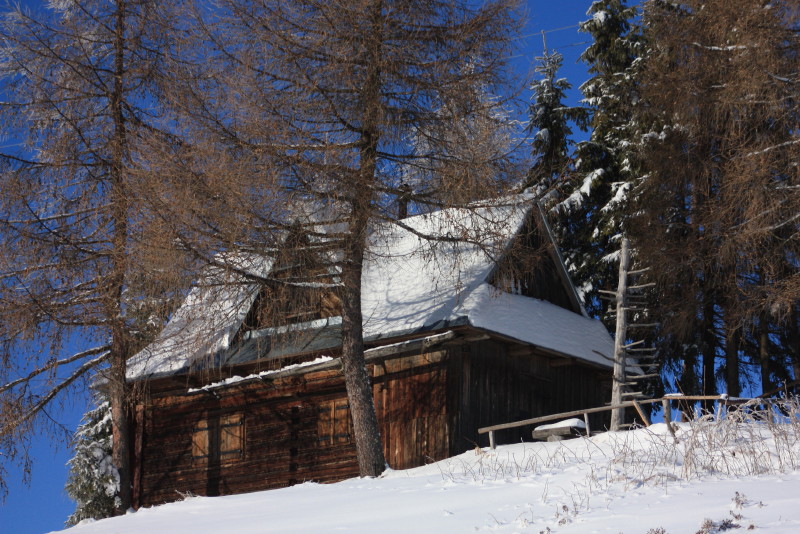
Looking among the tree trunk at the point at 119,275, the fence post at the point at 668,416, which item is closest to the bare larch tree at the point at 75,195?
the tree trunk at the point at 119,275

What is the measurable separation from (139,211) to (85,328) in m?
4.20

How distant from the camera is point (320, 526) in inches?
363

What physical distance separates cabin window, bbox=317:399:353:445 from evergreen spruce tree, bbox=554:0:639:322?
385 inches

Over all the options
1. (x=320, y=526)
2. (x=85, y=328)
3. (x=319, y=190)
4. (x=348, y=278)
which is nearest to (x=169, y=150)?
(x=319, y=190)

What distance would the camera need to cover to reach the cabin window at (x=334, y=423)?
19.1 m

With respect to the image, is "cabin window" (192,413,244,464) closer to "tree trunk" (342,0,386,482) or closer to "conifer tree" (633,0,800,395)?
"tree trunk" (342,0,386,482)

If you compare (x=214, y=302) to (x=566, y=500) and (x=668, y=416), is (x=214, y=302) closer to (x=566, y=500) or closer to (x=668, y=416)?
(x=668, y=416)

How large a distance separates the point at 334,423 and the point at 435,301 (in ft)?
11.5

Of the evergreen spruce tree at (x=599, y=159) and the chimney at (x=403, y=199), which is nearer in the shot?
the chimney at (x=403, y=199)

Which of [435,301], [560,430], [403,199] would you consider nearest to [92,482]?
[435,301]

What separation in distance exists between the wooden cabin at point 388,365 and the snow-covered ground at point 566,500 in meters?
4.04

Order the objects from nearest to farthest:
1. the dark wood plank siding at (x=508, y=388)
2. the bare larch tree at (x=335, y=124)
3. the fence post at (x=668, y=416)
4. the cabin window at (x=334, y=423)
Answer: the fence post at (x=668, y=416) → the bare larch tree at (x=335, y=124) → the dark wood plank siding at (x=508, y=388) → the cabin window at (x=334, y=423)

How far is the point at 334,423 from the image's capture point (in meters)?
19.3

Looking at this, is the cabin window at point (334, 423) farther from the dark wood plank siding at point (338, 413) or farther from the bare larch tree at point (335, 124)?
the bare larch tree at point (335, 124)
